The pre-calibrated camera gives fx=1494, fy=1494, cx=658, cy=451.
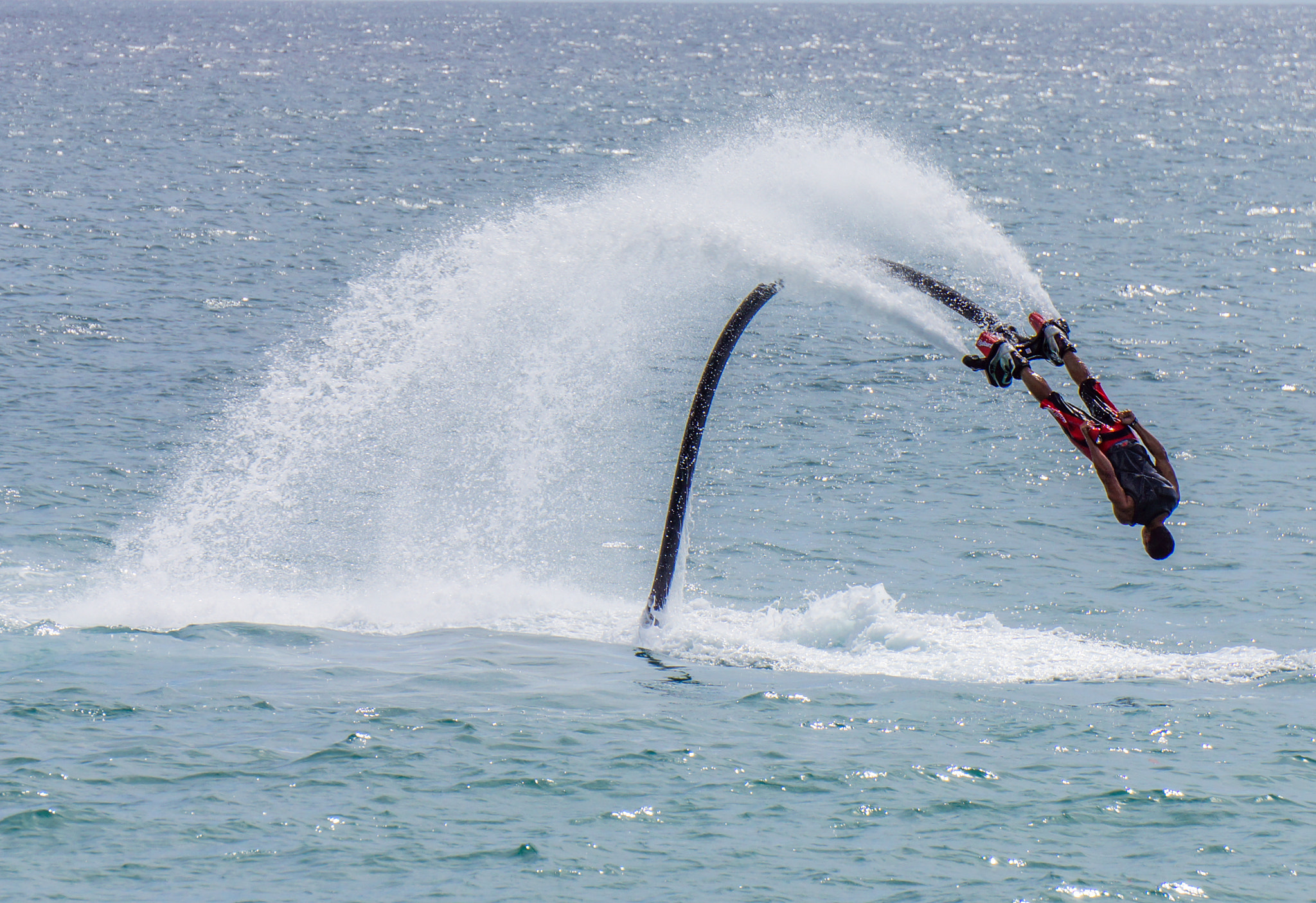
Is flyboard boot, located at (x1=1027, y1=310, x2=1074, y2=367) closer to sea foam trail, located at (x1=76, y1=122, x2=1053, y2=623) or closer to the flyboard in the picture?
the flyboard

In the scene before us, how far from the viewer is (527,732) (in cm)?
1780

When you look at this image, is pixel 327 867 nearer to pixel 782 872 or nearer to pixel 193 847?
pixel 193 847

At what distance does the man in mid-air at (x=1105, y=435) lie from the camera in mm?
17266

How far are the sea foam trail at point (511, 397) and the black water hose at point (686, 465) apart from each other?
1022mm

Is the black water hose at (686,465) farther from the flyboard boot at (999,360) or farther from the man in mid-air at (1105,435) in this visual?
the man in mid-air at (1105,435)

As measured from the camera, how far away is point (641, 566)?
2666 centimetres

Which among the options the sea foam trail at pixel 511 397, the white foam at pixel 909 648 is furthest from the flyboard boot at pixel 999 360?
the white foam at pixel 909 648

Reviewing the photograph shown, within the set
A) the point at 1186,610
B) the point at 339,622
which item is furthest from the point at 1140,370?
the point at 339,622

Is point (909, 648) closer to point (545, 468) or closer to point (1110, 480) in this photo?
point (1110, 480)

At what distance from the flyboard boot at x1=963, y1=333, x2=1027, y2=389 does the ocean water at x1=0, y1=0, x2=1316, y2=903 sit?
3.50 feet

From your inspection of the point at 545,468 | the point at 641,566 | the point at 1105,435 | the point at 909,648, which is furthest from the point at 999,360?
the point at 545,468

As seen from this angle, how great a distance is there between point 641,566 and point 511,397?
11.5m

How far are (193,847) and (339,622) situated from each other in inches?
324

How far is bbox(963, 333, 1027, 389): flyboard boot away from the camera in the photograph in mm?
17422
